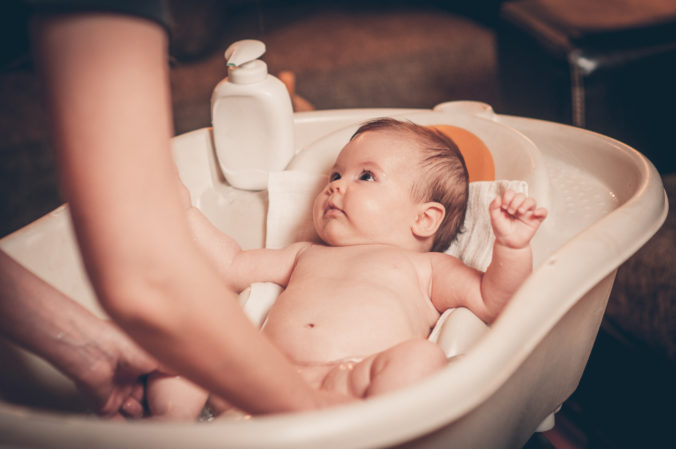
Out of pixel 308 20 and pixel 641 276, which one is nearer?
pixel 641 276

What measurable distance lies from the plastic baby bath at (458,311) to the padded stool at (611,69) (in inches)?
13.6

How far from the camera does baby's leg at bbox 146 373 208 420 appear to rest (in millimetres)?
624

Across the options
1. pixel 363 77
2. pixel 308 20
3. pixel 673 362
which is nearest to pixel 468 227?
pixel 673 362

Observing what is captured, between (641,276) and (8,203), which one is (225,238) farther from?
(8,203)

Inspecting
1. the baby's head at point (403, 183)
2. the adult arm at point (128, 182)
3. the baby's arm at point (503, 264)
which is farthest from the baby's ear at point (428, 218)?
the adult arm at point (128, 182)

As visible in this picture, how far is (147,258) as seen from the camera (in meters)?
0.30

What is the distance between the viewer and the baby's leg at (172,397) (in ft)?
2.05

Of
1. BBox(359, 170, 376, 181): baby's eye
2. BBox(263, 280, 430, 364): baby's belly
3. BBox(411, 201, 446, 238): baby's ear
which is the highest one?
BBox(359, 170, 376, 181): baby's eye

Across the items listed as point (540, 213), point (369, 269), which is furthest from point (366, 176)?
point (540, 213)

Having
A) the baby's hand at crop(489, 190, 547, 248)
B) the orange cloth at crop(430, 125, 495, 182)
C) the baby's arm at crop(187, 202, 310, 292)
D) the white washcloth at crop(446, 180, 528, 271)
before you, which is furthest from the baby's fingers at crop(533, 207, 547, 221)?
the baby's arm at crop(187, 202, 310, 292)

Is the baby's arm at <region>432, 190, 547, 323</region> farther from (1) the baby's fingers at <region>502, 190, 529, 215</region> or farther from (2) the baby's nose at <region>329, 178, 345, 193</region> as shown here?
(2) the baby's nose at <region>329, 178, 345, 193</region>

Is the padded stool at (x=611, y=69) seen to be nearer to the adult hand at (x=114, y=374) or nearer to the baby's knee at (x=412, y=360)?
the baby's knee at (x=412, y=360)

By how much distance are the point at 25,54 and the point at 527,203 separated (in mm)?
1543

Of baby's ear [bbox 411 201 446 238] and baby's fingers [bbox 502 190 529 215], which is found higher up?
baby's fingers [bbox 502 190 529 215]
